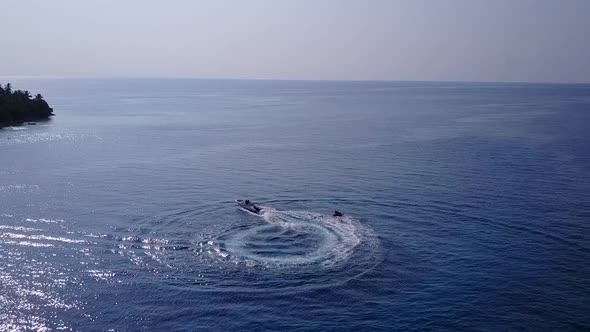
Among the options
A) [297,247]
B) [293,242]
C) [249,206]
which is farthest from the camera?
[249,206]

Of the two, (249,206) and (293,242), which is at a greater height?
(249,206)

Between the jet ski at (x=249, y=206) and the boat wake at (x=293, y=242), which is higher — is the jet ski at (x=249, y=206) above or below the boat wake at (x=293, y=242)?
above

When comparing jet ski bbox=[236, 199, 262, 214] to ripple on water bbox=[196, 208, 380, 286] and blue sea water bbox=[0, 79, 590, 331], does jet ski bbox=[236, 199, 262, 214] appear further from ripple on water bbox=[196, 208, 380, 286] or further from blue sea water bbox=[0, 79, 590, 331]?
ripple on water bbox=[196, 208, 380, 286]

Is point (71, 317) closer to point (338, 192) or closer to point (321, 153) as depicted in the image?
point (338, 192)

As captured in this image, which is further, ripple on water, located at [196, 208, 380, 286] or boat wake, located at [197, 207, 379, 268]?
boat wake, located at [197, 207, 379, 268]

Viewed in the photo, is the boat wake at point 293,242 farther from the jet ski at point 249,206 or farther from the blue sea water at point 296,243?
the jet ski at point 249,206

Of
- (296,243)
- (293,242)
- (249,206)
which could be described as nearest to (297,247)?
(296,243)

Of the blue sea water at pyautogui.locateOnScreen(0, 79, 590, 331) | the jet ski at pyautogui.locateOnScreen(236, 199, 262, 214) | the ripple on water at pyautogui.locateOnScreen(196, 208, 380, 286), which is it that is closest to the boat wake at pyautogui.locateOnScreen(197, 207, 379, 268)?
the ripple on water at pyautogui.locateOnScreen(196, 208, 380, 286)

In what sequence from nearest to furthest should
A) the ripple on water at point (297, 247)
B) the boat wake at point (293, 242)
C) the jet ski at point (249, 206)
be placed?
the ripple on water at point (297, 247), the boat wake at point (293, 242), the jet ski at point (249, 206)

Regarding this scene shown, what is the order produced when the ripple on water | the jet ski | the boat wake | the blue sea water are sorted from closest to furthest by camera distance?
the blue sea water, the ripple on water, the boat wake, the jet ski

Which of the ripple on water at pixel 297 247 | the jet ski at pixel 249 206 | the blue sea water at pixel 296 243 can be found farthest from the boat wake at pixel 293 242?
the jet ski at pixel 249 206

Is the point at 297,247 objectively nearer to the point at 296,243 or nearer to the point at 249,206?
the point at 296,243
